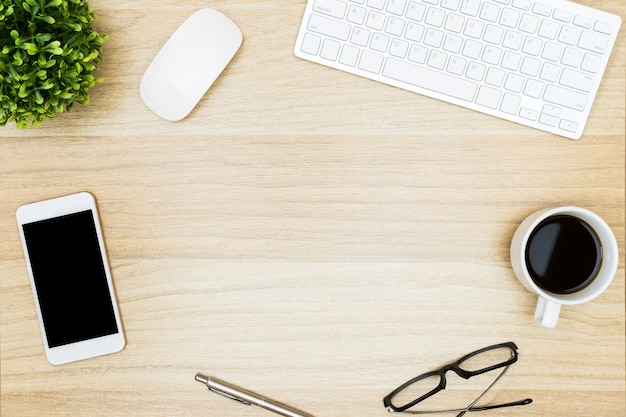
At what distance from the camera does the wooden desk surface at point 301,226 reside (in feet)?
2.16

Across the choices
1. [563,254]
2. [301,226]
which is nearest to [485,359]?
[563,254]

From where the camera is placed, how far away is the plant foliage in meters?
0.56

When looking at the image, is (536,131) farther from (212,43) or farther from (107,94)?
(107,94)

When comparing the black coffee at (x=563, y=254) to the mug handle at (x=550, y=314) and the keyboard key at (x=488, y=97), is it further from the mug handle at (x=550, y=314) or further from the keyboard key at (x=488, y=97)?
the keyboard key at (x=488, y=97)

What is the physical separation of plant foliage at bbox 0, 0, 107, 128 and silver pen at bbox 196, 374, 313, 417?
1.21 feet

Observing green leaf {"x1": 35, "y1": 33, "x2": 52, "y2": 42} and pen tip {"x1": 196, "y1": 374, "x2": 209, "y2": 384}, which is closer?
green leaf {"x1": 35, "y1": 33, "x2": 52, "y2": 42}

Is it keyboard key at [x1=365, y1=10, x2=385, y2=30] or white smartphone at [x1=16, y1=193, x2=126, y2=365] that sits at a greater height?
keyboard key at [x1=365, y1=10, x2=385, y2=30]

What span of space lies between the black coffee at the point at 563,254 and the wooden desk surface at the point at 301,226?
0.10 ft

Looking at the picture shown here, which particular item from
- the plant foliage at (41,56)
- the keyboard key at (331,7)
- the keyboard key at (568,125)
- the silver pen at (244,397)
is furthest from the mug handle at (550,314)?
the plant foliage at (41,56)

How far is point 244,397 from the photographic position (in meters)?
0.65

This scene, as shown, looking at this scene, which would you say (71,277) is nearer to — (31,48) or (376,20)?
(31,48)

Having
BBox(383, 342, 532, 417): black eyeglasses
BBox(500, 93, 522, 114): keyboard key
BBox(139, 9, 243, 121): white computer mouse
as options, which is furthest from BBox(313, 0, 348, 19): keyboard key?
BBox(383, 342, 532, 417): black eyeglasses

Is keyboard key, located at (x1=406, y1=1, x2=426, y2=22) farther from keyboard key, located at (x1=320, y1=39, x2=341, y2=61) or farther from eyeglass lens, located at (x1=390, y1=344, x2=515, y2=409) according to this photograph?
eyeglass lens, located at (x1=390, y1=344, x2=515, y2=409)

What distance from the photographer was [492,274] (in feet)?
2.17
